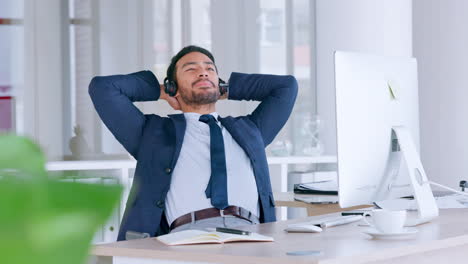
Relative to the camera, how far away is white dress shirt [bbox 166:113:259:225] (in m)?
2.62

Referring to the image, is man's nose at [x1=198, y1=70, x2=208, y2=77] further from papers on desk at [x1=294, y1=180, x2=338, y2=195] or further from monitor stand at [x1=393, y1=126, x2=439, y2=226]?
monitor stand at [x1=393, y1=126, x2=439, y2=226]

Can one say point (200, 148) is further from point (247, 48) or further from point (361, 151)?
point (247, 48)

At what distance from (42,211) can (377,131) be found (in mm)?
2076

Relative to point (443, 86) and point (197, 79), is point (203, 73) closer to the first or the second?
point (197, 79)

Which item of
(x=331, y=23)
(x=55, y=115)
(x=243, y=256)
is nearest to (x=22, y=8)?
(x=55, y=115)

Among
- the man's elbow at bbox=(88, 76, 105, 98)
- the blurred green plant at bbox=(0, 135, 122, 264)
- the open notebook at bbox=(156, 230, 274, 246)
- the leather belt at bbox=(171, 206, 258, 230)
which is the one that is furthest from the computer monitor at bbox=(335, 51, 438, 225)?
the blurred green plant at bbox=(0, 135, 122, 264)

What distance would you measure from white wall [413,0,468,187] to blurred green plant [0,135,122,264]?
226 inches

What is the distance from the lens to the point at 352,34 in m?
5.62

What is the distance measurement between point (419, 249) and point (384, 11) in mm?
4085

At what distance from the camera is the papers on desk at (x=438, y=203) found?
8.11 ft

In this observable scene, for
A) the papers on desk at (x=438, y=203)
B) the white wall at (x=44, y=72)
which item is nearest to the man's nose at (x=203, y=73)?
the papers on desk at (x=438, y=203)

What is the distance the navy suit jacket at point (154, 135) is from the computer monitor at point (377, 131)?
0.64m

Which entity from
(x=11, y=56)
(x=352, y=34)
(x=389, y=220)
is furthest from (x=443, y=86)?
(x=389, y=220)

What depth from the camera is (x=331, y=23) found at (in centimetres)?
571
